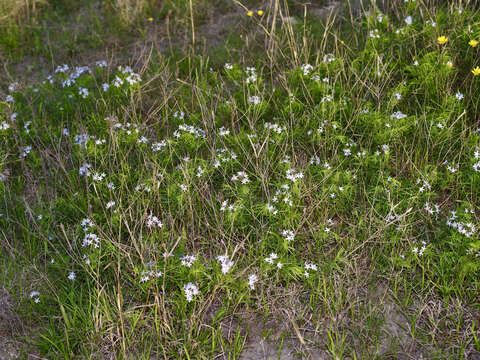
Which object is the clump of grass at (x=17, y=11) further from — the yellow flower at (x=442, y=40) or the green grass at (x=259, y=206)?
the yellow flower at (x=442, y=40)

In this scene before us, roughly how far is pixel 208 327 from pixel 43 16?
5.06 meters

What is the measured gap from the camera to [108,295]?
125 inches

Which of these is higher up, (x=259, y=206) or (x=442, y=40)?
(x=442, y=40)

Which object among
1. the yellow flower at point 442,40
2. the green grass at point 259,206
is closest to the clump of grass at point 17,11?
the green grass at point 259,206

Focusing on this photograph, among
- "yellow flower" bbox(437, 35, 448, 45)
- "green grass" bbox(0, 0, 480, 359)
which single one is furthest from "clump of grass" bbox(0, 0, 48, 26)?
"yellow flower" bbox(437, 35, 448, 45)

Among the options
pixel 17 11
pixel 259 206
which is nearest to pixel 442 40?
pixel 259 206

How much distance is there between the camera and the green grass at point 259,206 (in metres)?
3.02

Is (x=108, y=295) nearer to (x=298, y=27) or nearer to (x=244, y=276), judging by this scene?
(x=244, y=276)

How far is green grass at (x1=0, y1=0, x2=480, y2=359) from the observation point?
3016mm

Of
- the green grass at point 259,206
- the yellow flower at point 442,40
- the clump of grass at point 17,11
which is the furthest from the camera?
the clump of grass at point 17,11

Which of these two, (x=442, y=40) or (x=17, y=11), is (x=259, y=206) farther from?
(x=17, y=11)

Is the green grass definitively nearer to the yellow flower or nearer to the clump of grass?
the yellow flower

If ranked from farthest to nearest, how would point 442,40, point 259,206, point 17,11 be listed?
point 17,11 → point 442,40 → point 259,206

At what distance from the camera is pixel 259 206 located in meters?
3.52
